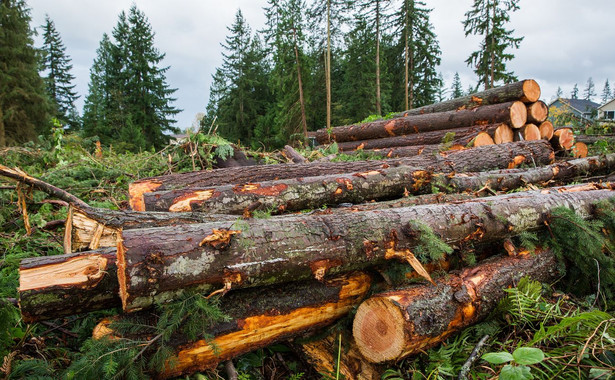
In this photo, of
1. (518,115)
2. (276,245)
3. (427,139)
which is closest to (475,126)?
(518,115)

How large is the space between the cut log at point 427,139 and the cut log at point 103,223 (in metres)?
6.33

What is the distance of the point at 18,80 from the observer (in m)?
16.2

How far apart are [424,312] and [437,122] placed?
23.9 feet

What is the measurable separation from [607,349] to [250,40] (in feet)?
109

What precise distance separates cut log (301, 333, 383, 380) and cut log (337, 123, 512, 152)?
608 centimetres

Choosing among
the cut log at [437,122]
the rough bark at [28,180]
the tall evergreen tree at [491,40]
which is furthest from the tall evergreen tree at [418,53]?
the rough bark at [28,180]

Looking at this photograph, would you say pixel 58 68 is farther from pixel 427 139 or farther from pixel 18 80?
pixel 427 139

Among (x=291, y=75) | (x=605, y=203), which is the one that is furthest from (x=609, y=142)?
(x=291, y=75)

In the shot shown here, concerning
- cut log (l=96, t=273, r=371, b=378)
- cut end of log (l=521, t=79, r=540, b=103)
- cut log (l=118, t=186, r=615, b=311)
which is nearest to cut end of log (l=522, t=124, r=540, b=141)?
cut end of log (l=521, t=79, r=540, b=103)

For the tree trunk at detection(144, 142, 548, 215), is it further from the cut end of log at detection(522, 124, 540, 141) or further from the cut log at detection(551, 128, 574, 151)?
the cut log at detection(551, 128, 574, 151)

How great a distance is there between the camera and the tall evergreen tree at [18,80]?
51.6 feet

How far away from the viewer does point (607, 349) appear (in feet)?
5.34

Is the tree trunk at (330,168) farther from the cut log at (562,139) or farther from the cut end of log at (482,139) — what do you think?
the cut log at (562,139)

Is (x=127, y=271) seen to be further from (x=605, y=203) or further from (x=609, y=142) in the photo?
(x=609, y=142)
